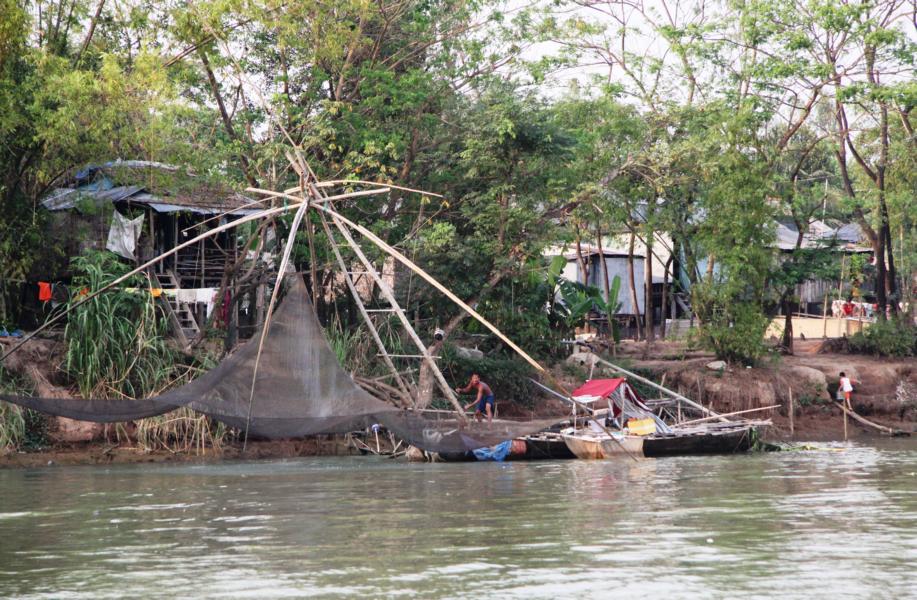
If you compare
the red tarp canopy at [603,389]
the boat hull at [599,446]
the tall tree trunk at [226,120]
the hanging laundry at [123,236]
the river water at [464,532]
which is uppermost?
the tall tree trunk at [226,120]

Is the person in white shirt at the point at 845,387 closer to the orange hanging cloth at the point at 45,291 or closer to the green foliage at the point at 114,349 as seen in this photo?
the green foliage at the point at 114,349

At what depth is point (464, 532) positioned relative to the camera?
900 cm

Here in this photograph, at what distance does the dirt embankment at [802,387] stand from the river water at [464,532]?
6862 millimetres

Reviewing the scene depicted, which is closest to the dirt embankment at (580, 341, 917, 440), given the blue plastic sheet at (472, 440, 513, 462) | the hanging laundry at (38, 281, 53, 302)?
the blue plastic sheet at (472, 440, 513, 462)

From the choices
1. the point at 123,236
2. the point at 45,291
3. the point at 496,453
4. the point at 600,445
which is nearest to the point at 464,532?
the point at 496,453

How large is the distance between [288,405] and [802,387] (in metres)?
13.1

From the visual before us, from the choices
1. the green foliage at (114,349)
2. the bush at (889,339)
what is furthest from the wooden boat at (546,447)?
the bush at (889,339)

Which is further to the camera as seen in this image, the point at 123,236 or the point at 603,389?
the point at 123,236

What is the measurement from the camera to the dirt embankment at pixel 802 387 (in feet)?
70.5

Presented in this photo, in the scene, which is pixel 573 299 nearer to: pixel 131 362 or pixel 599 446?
pixel 599 446

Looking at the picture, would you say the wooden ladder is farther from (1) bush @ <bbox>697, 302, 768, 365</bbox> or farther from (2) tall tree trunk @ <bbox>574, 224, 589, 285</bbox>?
(2) tall tree trunk @ <bbox>574, 224, 589, 285</bbox>

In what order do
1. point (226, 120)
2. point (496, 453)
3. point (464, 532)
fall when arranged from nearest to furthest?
point (464, 532) < point (496, 453) < point (226, 120)

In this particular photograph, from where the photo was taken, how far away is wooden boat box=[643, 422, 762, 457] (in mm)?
16469

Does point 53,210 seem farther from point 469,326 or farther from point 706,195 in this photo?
point 706,195
